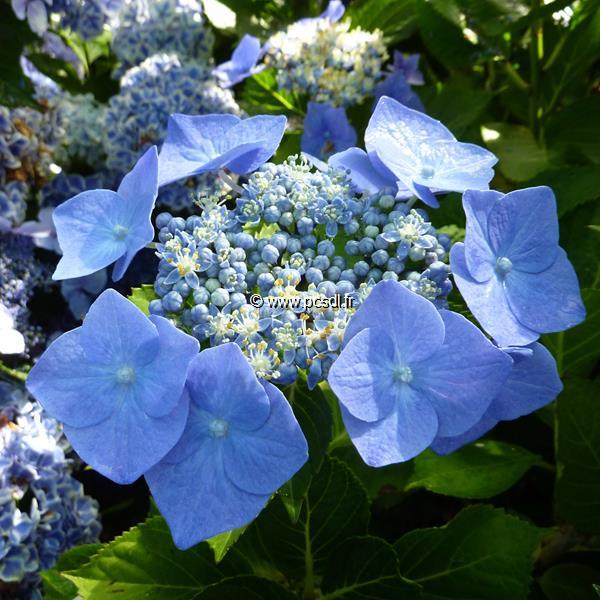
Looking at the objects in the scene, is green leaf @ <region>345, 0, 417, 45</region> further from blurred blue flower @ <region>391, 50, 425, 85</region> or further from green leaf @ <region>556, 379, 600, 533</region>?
green leaf @ <region>556, 379, 600, 533</region>

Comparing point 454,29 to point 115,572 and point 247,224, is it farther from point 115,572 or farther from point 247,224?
point 115,572

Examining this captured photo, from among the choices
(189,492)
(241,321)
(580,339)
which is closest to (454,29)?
(580,339)

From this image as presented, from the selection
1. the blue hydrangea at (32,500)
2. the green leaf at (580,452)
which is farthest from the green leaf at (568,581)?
the blue hydrangea at (32,500)

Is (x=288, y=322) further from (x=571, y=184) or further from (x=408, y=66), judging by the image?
(x=408, y=66)

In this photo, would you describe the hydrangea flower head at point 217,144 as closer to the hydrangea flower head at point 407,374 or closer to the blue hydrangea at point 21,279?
the hydrangea flower head at point 407,374

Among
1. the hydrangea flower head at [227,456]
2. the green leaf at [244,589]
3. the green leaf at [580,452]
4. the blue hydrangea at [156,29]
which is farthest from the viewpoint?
the blue hydrangea at [156,29]

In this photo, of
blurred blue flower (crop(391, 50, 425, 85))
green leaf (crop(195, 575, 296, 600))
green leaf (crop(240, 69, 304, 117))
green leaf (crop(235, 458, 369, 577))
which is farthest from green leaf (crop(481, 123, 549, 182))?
green leaf (crop(195, 575, 296, 600))
